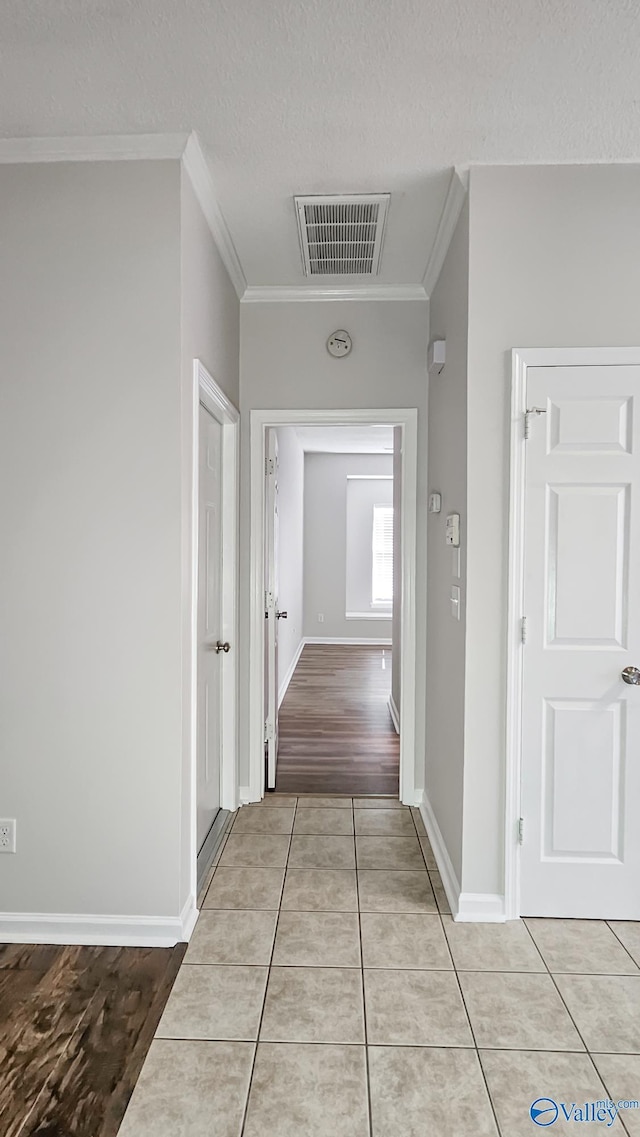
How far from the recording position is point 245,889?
103 inches

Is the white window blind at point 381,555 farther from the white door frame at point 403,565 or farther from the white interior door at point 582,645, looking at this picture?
the white interior door at point 582,645

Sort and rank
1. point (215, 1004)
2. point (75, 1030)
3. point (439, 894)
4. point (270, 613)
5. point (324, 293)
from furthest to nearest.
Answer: point (270, 613) < point (324, 293) < point (439, 894) < point (215, 1004) < point (75, 1030)

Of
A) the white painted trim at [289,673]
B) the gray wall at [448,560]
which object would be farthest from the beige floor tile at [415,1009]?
the white painted trim at [289,673]

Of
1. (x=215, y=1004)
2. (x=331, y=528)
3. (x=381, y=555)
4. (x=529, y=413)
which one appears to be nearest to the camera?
(x=215, y=1004)

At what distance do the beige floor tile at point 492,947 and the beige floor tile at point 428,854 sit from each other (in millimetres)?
385

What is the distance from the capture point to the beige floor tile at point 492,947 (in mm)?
2129

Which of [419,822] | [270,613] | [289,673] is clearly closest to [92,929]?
[419,822]

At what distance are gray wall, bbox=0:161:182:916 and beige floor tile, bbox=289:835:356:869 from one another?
2.48ft

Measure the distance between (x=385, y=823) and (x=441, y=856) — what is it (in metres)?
0.50

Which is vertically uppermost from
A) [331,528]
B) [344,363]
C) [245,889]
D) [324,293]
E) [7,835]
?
[324,293]

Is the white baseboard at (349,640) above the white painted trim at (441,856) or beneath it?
above

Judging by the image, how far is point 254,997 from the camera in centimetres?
197

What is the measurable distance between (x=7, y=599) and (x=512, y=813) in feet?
6.38

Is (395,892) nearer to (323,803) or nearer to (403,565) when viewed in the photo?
(323,803)
